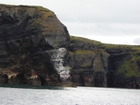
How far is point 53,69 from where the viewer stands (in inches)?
7195

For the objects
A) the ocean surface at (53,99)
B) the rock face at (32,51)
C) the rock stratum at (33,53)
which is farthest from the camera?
the rock face at (32,51)

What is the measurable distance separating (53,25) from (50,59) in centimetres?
2349

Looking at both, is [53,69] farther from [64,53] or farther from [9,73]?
[9,73]

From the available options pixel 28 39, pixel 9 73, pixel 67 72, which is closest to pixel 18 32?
pixel 28 39

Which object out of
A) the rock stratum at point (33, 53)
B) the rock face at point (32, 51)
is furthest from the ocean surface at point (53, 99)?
the rock face at point (32, 51)

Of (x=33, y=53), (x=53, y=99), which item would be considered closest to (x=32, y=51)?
(x=33, y=53)

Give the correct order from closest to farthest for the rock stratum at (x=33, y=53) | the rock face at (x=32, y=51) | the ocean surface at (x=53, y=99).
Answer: the ocean surface at (x=53, y=99) < the rock stratum at (x=33, y=53) < the rock face at (x=32, y=51)

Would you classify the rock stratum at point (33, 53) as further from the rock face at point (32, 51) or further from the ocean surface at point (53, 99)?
the ocean surface at point (53, 99)

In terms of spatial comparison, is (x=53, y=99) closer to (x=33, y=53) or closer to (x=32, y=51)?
(x=33, y=53)

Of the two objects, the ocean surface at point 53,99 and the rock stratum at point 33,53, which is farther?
the rock stratum at point 33,53

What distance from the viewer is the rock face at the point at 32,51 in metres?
184

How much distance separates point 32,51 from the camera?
190 metres

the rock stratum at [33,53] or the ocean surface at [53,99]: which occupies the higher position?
the rock stratum at [33,53]

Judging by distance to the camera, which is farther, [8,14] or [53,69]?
[8,14]
